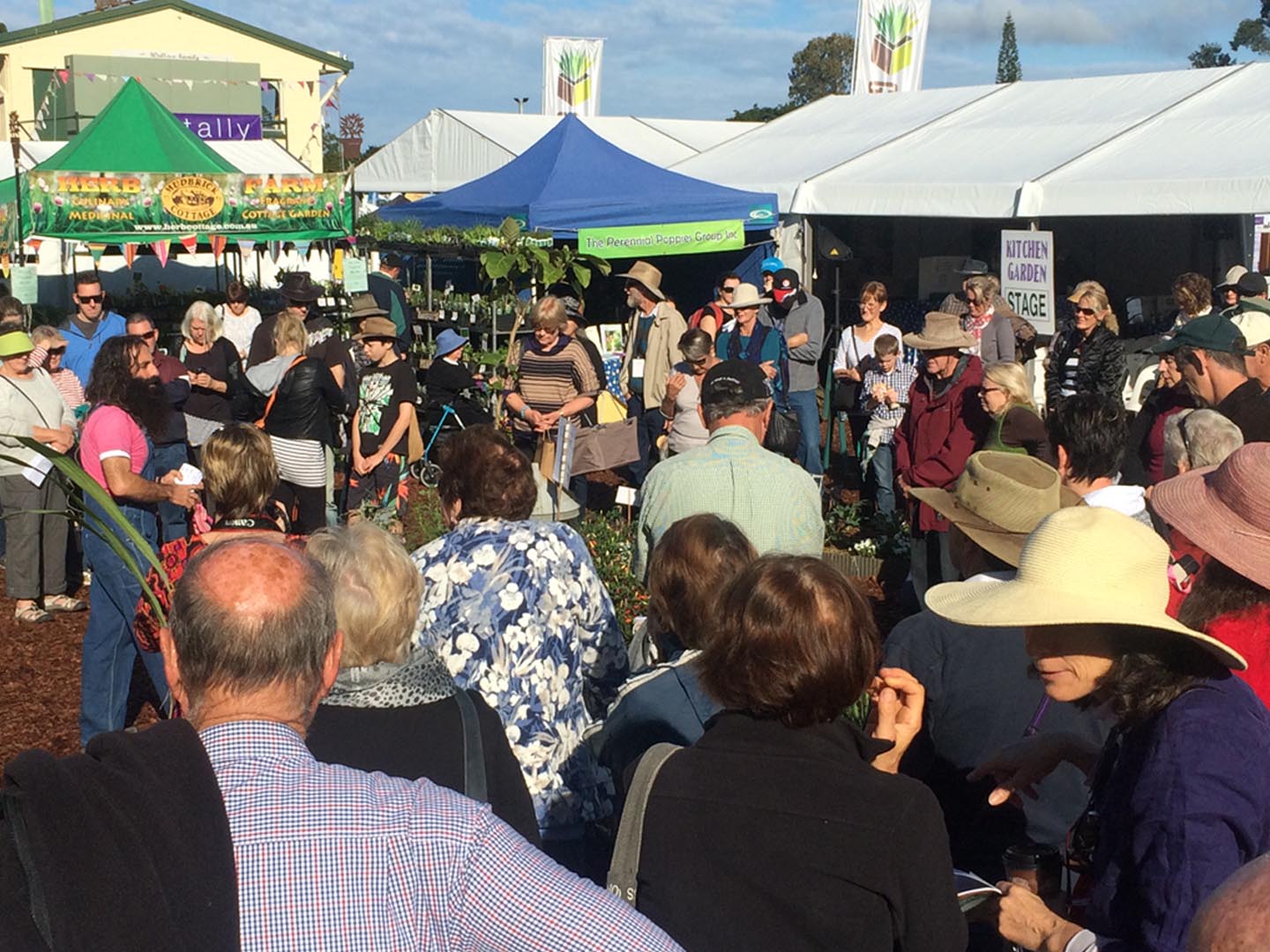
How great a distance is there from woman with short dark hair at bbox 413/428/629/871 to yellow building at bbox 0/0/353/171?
1055 inches

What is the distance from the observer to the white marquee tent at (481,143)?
21094 millimetres

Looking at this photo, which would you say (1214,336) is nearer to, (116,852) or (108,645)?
(108,645)

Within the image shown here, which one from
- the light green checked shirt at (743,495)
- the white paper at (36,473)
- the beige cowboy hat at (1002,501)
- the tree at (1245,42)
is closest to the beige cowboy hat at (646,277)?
the white paper at (36,473)

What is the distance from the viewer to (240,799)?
1771 mm

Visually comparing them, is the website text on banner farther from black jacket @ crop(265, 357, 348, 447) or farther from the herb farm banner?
the herb farm banner

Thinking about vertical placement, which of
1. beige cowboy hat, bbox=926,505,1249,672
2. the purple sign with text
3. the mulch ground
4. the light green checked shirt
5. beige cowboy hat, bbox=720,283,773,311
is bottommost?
the mulch ground

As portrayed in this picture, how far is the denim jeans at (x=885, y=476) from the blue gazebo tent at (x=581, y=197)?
221 inches

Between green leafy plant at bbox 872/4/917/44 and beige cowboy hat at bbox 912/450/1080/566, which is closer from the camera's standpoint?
beige cowboy hat at bbox 912/450/1080/566

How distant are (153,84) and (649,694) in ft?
98.8

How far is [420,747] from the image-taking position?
9.23ft

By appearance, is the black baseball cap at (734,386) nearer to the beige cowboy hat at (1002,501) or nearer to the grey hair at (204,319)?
the beige cowboy hat at (1002,501)

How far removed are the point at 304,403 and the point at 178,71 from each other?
2819cm

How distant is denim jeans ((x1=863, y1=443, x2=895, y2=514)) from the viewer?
921 cm

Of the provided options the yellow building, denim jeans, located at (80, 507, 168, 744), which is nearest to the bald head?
denim jeans, located at (80, 507, 168, 744)
